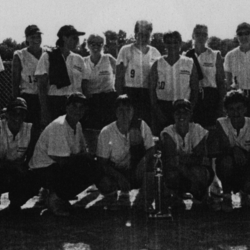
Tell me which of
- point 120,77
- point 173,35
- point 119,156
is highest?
point 173,35

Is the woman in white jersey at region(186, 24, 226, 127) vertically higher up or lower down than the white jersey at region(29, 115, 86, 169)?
higher up

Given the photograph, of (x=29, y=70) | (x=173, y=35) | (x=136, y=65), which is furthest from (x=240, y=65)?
(x=29, y=70)

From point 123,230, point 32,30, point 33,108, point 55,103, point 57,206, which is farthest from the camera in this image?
point 33,108

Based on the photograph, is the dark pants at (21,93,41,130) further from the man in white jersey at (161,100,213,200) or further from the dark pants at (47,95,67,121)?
the man in white jersey at (161,100,213,200)

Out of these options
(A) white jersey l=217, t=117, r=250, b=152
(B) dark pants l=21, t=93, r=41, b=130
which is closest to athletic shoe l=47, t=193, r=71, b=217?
(B) dark pants l=21, t=93, r=41, b=130

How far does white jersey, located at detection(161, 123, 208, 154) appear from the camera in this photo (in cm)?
515

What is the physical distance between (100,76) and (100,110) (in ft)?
1.43

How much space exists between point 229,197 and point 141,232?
→ 1.17 metres

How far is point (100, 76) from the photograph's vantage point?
6.26 metres

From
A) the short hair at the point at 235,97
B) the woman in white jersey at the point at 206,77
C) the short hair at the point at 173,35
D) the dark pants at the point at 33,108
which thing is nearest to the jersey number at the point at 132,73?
the short hair at the point at 173,35

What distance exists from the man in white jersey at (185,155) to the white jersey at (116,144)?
232 mm

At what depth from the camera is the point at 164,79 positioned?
5719 millimetres

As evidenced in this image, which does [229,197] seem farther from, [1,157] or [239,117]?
[1,157]

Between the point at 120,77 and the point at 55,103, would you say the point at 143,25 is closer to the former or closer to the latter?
the point at 120,77
